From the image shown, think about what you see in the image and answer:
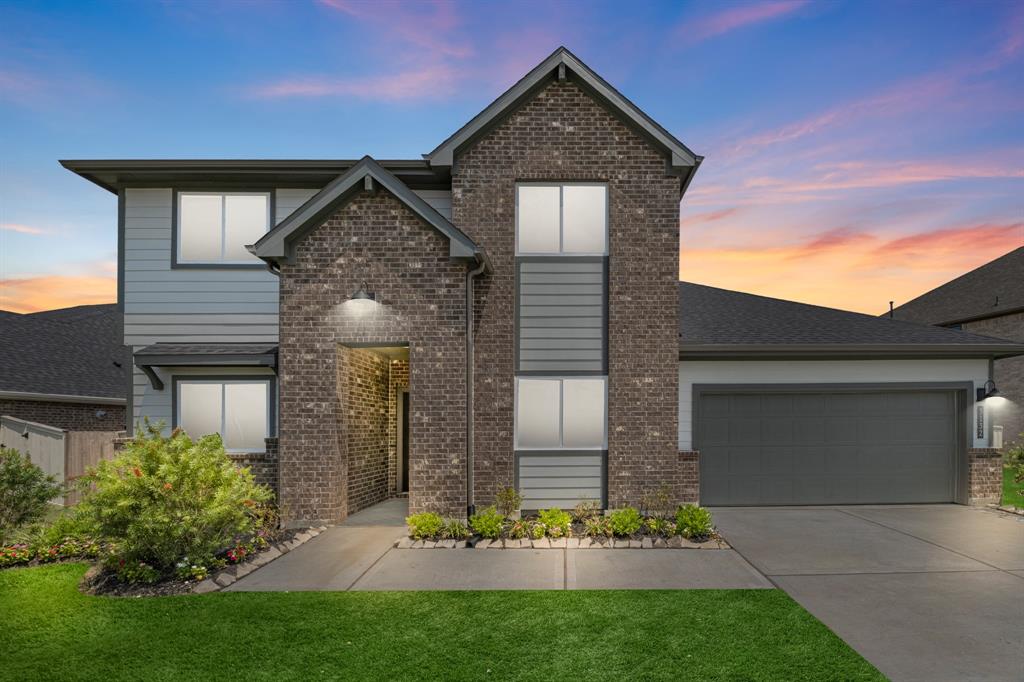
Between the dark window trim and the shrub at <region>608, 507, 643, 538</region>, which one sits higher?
the dark window trim

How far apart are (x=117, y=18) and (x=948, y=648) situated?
772 inches

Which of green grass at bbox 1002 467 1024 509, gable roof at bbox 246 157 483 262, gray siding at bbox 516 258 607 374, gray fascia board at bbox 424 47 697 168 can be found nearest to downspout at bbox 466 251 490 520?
gable roof at bbox 246 157 483 262

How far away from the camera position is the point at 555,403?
1081cm

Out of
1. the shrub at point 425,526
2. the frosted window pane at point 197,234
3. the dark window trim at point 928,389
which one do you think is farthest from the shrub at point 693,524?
the frosted window pane at point 197,234

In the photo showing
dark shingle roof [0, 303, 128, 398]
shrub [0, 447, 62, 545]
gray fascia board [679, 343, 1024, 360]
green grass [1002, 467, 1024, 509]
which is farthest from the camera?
dark shingle roof [0, 303, 128, 398]

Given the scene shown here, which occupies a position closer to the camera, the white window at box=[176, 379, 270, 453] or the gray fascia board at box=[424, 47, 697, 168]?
the gray fascia board at box=[424, 47, 697, 168]

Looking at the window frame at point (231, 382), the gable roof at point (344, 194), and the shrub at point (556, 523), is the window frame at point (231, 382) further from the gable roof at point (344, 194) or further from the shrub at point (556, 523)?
the shrub at point (556, 523)

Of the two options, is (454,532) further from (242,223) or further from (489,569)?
(242,223)

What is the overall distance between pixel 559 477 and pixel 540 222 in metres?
4.96

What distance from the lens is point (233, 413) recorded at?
37.1 feet

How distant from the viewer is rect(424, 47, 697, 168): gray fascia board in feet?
34.7

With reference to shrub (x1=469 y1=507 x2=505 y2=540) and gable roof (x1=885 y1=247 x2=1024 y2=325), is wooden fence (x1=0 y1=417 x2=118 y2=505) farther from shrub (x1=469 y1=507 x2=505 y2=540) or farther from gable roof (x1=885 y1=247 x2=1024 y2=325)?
gable roof (x1=885 y1=247 x2=1024 y2=325)

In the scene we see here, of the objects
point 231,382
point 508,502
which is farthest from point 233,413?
point 508,502

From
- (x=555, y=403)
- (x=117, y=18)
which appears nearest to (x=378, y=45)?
(x=117, y=18)
